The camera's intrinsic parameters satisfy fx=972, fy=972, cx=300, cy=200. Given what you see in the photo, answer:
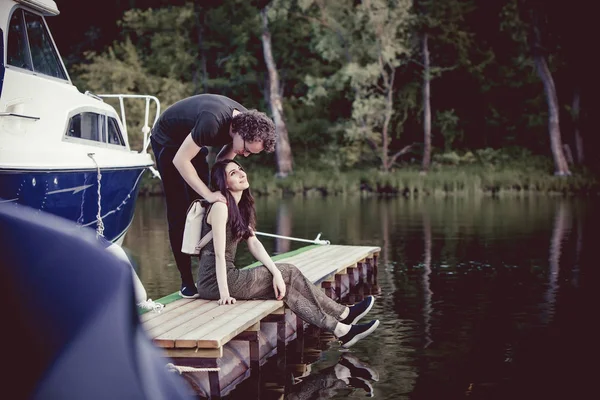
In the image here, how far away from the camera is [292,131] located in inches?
1757

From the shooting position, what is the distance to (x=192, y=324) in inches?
234

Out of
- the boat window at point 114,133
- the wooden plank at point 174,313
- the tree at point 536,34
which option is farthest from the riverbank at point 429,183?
the wooden plank at point 174,313

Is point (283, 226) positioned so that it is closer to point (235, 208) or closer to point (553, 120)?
point (235, 208)

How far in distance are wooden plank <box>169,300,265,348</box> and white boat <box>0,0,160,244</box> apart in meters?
3.03

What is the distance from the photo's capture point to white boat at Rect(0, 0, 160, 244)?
29.8 feet

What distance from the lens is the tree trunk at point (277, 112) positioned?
42312mm

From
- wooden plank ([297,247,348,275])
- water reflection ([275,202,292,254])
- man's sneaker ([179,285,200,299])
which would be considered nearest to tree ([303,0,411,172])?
water reflection ([275,202,292,254])

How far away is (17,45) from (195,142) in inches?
185

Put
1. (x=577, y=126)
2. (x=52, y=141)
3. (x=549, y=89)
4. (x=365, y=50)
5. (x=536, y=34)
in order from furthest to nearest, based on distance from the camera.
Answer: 1. (x=365, y=50)
2. (x=577, y=126)
3. (x=549, y=89)
4. (x=536, y=34)
5. (x=52, y=141)

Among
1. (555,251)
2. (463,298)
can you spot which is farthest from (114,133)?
(555,251)

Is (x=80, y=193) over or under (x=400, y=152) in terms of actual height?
under

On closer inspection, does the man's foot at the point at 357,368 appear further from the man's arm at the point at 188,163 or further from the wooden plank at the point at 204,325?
the man's arm at the point at 188,163

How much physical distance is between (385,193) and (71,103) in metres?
26.5

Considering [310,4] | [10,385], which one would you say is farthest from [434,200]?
[10,385]
